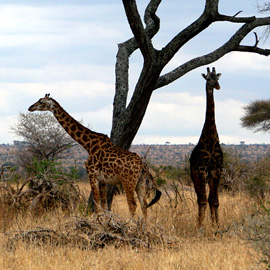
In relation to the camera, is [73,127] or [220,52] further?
[220,52]

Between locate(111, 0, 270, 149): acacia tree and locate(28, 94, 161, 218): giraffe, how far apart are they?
3.99ft

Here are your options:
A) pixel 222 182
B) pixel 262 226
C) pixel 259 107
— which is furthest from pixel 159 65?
pixel 259 107

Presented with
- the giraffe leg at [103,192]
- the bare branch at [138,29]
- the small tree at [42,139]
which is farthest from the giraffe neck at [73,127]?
the small tree at [42,139]

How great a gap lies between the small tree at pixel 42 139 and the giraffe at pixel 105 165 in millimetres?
13809

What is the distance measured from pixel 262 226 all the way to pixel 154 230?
2279mm

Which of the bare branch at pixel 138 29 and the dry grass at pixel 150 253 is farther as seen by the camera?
the bare branch at pixel 138 29

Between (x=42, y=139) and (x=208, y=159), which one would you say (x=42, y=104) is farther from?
(x=42, y=139)

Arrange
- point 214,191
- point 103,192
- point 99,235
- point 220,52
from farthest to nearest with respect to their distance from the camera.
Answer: point 220,52, point 103,192, point 214,191, point 99,235

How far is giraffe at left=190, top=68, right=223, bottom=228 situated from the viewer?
8.60 metres

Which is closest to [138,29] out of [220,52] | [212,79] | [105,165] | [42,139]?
[212,79]

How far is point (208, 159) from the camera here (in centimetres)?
862

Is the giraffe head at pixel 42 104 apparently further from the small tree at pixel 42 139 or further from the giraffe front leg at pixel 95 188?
the small tree at pixel 42 139

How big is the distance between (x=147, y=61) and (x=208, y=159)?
267 cm

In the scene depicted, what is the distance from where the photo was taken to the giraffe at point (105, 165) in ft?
27.9
